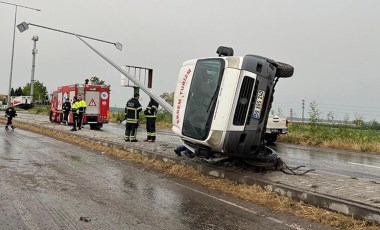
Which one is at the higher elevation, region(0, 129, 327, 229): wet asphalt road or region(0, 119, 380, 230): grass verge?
region(0, 119, 380, 230): grass verge

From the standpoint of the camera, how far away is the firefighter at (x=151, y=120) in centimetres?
1445

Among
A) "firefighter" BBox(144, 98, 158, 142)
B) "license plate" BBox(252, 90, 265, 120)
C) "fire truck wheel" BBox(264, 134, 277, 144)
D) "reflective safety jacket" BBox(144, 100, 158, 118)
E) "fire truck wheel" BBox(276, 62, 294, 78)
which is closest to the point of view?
"license plate" BBox(252, 90, 265, 120)

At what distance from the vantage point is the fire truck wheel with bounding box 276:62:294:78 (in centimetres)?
776

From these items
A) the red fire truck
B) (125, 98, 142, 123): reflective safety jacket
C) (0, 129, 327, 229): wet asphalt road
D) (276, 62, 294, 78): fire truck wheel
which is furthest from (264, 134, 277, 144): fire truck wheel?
the red fire truck

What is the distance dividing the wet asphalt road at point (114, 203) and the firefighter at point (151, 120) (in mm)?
5285

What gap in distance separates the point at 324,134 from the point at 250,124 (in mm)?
12505

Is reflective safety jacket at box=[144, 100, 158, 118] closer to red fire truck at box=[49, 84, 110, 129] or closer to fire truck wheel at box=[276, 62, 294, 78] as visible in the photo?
fire truck wheel at box=[276, 62, 294, 78]

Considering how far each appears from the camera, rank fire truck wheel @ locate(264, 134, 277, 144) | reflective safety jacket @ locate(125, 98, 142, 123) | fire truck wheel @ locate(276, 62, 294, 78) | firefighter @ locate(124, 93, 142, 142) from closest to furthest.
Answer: fire truck wheel @ locate(276, 62, 294, 78), firefighter @ locate(124, 93, 142, 142), reflective safety jacket @ locate(125, 98, 142, 123), fire truck wheel @ locate(264, 134, 277, 144)

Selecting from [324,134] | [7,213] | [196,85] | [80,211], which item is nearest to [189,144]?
[196,85]

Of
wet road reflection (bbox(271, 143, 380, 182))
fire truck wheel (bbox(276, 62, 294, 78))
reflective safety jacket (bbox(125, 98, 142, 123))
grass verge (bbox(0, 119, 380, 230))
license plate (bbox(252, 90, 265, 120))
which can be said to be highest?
fire truck wheel (bbox(276, 62, 294, 78))

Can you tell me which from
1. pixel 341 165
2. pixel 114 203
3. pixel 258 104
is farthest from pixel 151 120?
pixel 114 203

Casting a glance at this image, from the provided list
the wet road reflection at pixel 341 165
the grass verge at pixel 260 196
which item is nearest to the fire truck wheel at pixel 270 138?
the wet road reflection at pixel 341 165

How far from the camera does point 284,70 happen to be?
7848mm

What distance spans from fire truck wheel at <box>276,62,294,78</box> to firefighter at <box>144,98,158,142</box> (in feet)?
24.0
